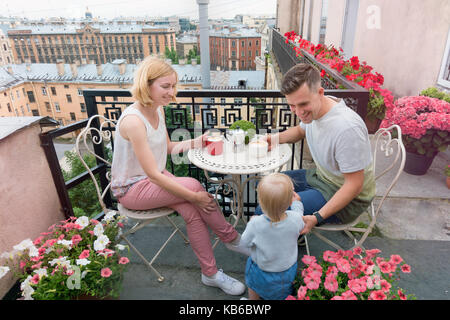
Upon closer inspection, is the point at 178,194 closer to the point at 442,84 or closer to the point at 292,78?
the point at 292,78

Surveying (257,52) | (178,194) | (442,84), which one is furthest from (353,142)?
(257,52)

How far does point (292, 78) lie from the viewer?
166cm

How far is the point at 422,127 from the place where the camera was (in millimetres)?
2916

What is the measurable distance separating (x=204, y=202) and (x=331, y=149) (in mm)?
891

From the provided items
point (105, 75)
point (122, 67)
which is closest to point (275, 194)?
point (122, 67)

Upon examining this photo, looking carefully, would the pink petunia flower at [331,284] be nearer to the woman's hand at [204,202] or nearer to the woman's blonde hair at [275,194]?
the woman's blonde hair at [275,194]

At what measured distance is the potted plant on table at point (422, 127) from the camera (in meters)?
2.89

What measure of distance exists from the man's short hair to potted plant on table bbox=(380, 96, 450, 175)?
1920 millimetres

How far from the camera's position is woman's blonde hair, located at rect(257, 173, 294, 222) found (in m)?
1.50

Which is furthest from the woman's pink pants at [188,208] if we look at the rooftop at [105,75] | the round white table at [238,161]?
the rooftop at [105,75]

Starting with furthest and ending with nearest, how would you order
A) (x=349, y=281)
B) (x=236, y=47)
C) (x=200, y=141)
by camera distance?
(x=236, y=47) → (x=200, y=141) → (x=349, y=281)

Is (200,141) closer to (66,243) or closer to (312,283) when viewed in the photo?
(66,243)

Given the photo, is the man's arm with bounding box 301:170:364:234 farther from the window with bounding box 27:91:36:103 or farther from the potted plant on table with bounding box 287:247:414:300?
the window with bounding box 27:91:36:103

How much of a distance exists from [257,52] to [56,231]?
71933 mm
